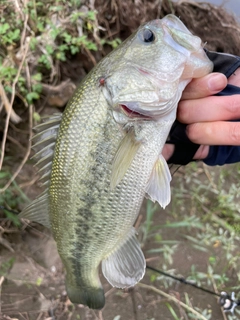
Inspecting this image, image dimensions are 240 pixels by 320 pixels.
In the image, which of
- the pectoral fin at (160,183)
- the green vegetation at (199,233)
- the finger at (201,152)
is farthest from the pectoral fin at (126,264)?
the green vegetation at (199,233)

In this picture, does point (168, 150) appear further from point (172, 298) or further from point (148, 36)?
point (172, 298)

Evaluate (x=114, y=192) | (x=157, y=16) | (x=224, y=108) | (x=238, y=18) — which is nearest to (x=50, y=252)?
(x=114, y=192)

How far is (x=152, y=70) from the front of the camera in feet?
4.51

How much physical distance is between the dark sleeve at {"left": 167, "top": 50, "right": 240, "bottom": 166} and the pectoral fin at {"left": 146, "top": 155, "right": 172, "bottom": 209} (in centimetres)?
22

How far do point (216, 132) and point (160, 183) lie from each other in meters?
0.32

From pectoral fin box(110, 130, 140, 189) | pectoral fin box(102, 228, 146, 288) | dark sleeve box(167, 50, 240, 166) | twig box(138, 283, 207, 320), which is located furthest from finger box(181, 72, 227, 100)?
twig box(138, 283, 207, 320)

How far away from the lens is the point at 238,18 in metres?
3.41

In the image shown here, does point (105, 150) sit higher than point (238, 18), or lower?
higher

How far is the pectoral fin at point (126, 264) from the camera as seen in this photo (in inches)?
65.7

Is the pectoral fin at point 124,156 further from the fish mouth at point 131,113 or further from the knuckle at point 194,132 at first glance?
the knuckle at point 194,132

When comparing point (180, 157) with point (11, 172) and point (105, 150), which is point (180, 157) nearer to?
point (105, 150)

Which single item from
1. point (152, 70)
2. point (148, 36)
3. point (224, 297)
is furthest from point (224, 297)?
point (148, 36)

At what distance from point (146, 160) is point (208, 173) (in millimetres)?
1818

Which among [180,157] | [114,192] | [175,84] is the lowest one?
[180,157]
